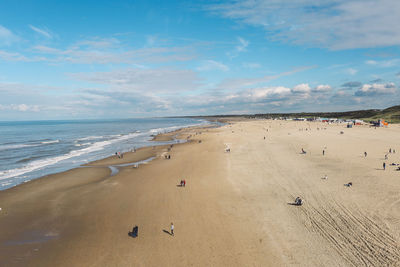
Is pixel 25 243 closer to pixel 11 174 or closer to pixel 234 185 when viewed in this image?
pixel 234 185

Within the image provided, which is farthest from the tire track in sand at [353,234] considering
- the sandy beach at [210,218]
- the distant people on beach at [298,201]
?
the distant people on beach at [298,201]

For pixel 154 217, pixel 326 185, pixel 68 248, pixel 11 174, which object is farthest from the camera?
pixel 11 174

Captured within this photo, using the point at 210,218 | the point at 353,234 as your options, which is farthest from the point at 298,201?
the point at 210,218

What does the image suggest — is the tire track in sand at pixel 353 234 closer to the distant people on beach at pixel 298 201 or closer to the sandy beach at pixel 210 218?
the sandy beach at pixel 210 218

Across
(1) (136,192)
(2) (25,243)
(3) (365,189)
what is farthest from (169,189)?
(3) (365,189)

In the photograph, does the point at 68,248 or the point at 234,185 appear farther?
the point at 234,185

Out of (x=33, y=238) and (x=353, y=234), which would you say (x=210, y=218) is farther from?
(x=33, y=238)

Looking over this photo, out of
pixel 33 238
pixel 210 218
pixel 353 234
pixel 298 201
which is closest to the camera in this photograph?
pixel 353 234

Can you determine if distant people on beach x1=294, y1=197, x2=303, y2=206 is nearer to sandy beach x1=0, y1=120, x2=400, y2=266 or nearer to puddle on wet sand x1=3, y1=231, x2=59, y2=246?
sandy beach x1=0, y1=120, x2=400, y2=266
